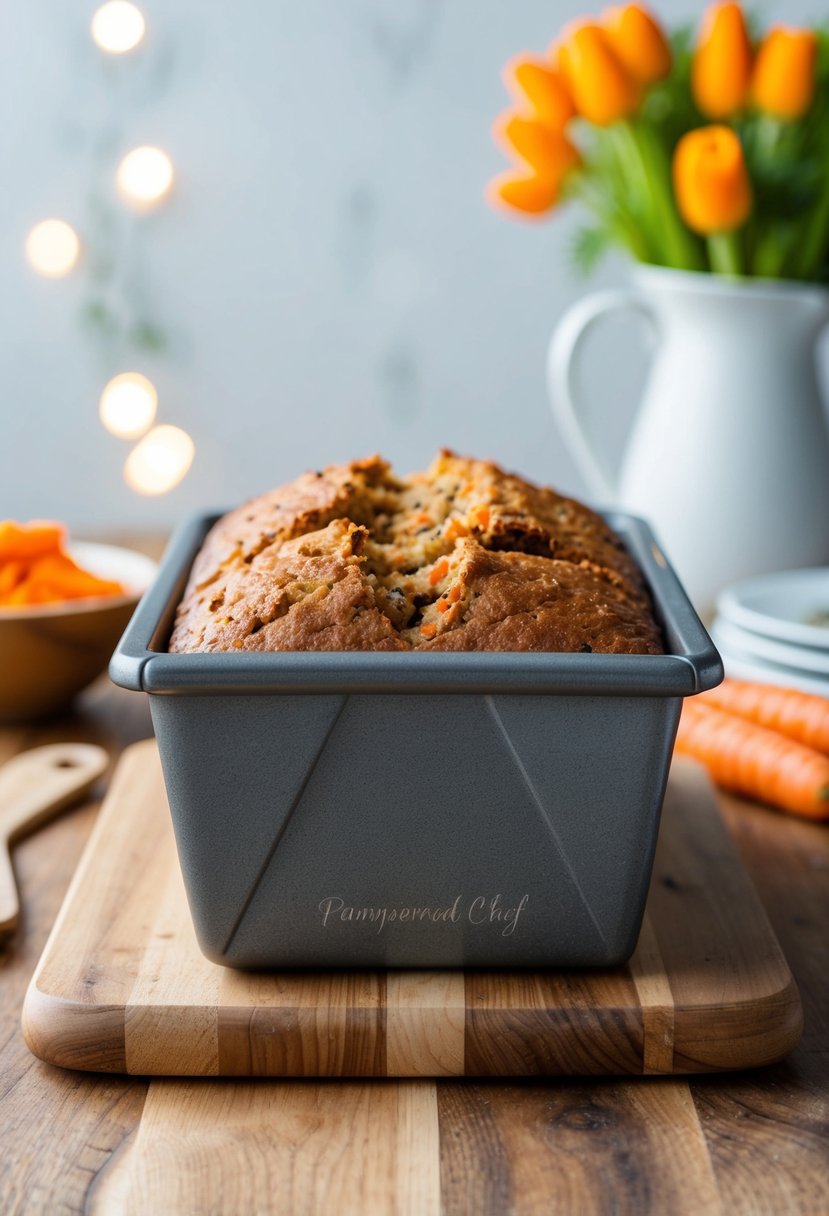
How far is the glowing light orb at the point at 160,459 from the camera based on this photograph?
301 centimetres

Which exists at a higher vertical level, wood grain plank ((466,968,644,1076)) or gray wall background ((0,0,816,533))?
gray wall background ((0,0,816,533))

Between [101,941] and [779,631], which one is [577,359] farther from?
[101,941]

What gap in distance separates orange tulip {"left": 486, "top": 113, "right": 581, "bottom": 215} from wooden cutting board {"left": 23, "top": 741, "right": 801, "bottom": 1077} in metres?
1.23

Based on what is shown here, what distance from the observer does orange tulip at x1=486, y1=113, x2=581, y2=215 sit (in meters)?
1.88

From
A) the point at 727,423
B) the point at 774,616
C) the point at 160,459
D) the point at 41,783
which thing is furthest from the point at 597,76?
the point at 160,459

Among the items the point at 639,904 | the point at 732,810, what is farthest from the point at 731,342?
the point at 639,904

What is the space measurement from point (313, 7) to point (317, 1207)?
7.88 feet

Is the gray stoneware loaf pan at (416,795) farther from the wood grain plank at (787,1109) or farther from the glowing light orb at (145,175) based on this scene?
the glowing light orb at (145,175)

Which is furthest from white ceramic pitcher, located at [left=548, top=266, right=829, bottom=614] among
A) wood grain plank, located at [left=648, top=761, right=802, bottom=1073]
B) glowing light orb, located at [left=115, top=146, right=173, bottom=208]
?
glowing light orb, located at [left=115, top=146, right=173, bottom=208]

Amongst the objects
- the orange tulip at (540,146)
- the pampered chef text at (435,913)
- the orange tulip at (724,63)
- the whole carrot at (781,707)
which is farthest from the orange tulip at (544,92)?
the pampered chef text at (435,913)

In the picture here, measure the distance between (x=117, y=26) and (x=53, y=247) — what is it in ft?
1.52

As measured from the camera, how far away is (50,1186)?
2.89ft

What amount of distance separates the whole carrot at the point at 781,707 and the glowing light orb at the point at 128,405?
1.76 m

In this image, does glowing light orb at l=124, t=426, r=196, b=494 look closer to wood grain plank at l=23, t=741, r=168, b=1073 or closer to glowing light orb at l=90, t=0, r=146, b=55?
glowing light orb at l=90, t=0, r=146, b=55
